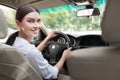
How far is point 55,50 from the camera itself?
10.9 ft

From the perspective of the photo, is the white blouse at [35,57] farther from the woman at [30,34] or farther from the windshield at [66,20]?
the windshield at [66,20]

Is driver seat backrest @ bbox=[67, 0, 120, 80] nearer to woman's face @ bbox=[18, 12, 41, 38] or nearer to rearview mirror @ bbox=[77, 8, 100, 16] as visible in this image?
woman's face @ bbox=[18, 12, 41, 38]

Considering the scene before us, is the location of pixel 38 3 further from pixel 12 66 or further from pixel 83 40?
pixel 12 66

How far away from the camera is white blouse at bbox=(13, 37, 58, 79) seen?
2.49m

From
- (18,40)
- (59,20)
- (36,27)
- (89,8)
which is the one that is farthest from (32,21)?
(59,20)

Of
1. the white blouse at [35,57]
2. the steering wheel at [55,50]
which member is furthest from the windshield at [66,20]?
the white blouse at [35,57]

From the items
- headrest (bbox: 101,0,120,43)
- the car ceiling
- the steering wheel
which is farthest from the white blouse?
headrest (bbox: 101,0,120,43)

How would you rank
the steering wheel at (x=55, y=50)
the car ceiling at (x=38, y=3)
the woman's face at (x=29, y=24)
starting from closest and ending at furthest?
the woman's face at (x=29, y=24)
the steering wheel at (x=55, y=50)
the car ceiling at (x=38, y=3)

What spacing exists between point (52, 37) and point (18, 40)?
0.91m

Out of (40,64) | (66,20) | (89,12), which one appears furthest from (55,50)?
(66,20)

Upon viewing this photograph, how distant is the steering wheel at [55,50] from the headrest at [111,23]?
6.94 ft

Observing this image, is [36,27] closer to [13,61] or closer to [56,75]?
[56,75]

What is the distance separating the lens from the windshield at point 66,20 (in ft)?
14.1

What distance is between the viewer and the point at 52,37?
11.4 feet
